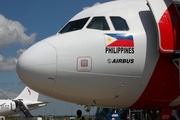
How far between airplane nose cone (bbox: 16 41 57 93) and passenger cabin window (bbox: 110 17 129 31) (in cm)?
220

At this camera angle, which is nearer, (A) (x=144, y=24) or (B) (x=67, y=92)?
(B) (x=67, y=92)

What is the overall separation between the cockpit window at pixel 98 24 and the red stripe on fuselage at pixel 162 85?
6.60 feet

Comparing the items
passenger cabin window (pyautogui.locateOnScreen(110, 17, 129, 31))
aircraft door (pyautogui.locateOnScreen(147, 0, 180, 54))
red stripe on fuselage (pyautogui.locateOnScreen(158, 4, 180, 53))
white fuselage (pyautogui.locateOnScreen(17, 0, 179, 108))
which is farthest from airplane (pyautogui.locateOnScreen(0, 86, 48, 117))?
red stripe on fuselage (pyautogui.locateOnScreen(158, 4, 180, 53))

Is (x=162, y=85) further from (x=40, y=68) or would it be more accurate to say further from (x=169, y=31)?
(x=40, y=68)

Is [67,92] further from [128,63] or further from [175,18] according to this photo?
[175,18]

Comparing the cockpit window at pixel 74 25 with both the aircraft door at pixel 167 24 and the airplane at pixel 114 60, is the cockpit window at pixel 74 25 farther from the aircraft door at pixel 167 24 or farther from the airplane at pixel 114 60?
the aircraft door at pixel 167 24

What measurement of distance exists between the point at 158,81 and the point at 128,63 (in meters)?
1.13

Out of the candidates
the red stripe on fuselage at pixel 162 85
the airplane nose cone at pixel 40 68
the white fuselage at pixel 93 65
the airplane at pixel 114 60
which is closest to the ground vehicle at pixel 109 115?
the airplane at pixel 114 60

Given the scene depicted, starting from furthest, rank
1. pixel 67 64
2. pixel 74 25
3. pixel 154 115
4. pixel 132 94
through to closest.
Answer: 1. pixel 154 115
2. pixel 74 25
3. pixel 132 94
4. pixel 67 64

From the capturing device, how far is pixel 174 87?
10445 mm

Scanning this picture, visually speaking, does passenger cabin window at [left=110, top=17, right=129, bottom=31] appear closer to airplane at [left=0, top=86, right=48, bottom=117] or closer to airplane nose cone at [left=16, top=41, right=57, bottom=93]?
airplane nose cone at [left=16, top=41, right=57, bottom=93]

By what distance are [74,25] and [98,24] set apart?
912mm

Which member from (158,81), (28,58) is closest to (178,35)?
(158,81)

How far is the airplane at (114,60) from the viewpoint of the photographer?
31.6 ft
